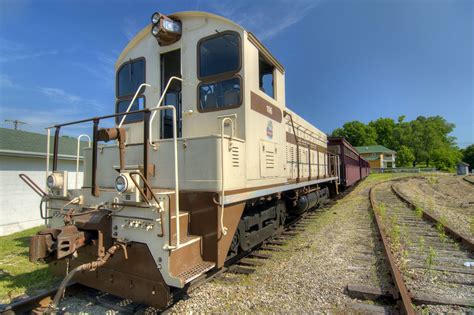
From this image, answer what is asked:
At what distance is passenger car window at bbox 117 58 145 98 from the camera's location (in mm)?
5352

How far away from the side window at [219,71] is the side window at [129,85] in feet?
4.16

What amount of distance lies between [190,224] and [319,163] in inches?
296

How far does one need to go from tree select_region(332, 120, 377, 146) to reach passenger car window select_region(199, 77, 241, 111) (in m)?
89.8

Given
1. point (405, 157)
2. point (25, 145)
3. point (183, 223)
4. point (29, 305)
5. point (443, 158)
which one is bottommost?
point (29, 305)

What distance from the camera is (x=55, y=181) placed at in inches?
162

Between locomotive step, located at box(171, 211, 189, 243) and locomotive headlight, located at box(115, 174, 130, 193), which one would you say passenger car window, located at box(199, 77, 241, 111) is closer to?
locomotive step, located at box(171, 211, 189, 243)

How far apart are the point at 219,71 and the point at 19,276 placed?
4.63 meters

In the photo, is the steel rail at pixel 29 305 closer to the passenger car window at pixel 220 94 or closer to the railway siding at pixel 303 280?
the railway siding at pixel 303 280

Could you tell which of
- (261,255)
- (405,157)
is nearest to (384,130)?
(405,157)

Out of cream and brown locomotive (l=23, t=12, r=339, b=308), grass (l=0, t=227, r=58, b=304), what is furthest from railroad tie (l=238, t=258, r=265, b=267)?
grass (l=0, t=227, r=58, b=304)

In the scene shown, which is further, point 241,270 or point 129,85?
point 129,85

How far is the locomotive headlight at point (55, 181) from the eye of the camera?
412 centimetres

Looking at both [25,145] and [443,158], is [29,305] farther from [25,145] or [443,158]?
[443,158]

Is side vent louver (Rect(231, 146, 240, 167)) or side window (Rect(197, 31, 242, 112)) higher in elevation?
side window (Rect(197, 31, 242, 112))
